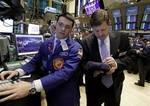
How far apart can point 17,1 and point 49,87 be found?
1.58 metres

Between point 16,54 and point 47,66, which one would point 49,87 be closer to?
point 47,66

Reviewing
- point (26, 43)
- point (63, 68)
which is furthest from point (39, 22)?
point (63, 68)

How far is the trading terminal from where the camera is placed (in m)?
Answer: 2.10

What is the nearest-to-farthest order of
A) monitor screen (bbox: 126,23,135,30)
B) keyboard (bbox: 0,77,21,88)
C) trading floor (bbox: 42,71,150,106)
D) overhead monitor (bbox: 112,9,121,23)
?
keyboard (bbox: 0,77,21,88), trading floor (bbox: 42,71,150,106), monitor screen (bbox: 126,23,135,30), overhead monitor (bbox: 112,9,121,23)

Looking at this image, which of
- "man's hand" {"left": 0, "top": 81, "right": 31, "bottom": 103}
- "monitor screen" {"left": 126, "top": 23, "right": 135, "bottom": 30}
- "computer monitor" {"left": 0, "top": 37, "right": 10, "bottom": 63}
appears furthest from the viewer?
"monitor screen" {"left": 126, "top": 23, "right": 135, "bottom": 30}

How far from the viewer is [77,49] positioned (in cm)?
114

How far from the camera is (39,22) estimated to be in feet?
19.2

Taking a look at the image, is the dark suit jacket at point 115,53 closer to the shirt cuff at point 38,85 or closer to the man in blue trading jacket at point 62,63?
the man in blue trading jacket at point 62,63

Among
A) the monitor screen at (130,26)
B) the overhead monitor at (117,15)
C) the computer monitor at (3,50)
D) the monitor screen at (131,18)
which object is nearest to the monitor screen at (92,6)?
the overhead monitor at (117,15)

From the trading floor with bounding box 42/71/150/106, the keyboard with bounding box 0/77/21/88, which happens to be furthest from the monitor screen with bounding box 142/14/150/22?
the keyboard with bounding box 0/77/21/88

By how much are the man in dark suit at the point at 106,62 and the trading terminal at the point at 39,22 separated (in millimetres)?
399

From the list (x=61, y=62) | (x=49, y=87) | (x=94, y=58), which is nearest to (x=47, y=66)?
(x=61, y=62)

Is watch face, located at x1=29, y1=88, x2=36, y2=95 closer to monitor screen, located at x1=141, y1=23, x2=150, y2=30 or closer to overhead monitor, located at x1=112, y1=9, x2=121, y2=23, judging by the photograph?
monitor screen, located at x1=141, y1=23, x2=150, y2=30

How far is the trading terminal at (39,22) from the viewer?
2.10 metres
